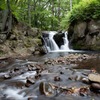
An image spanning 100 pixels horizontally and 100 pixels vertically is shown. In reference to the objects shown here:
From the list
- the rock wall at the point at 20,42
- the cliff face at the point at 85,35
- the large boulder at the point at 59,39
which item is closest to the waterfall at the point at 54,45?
the large boulder at the point at 59,39

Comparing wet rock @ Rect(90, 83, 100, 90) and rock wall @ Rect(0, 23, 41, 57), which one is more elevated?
rock wall @ Rect(0, 23, 41, 57)

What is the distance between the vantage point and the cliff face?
49.4 ft

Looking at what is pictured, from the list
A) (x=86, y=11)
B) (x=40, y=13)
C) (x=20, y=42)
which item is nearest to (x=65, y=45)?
(x=86, y=11)

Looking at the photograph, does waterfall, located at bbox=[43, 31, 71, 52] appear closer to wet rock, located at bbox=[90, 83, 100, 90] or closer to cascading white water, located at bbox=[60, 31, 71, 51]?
cascading white water, located at bbox=[60, 31, 71, 51]

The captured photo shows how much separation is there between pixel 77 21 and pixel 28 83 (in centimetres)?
1159

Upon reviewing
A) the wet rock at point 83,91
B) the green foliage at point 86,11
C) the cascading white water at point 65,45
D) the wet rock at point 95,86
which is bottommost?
the wet rock at point 83,91

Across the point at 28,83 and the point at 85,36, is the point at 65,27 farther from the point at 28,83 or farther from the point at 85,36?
the point at 28,83

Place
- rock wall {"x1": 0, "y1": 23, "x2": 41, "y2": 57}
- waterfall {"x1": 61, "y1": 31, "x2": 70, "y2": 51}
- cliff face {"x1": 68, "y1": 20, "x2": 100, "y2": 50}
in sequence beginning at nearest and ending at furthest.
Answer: rock wall {"x1": 0, "y1": 23, "x2": 41, "y2": 57} < cliff face {"x1": 68, "y1": 20, "x2": 100, "y2": 50} < waterfall {"x1": 61, "y1": 31, "x2": 70, "y2": 51}

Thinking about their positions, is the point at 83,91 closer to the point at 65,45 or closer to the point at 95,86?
the point at 95,86

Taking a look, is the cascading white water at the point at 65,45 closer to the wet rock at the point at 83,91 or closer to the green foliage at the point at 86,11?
the green foliage at the point at 86,11

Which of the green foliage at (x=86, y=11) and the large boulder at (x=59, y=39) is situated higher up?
the green foliage at (x=86, y=11)

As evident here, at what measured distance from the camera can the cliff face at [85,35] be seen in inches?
593

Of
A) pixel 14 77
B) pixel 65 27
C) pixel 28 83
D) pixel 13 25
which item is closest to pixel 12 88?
pixel 28 83

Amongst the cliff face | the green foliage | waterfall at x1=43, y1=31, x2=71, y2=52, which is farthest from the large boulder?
the green foliage
